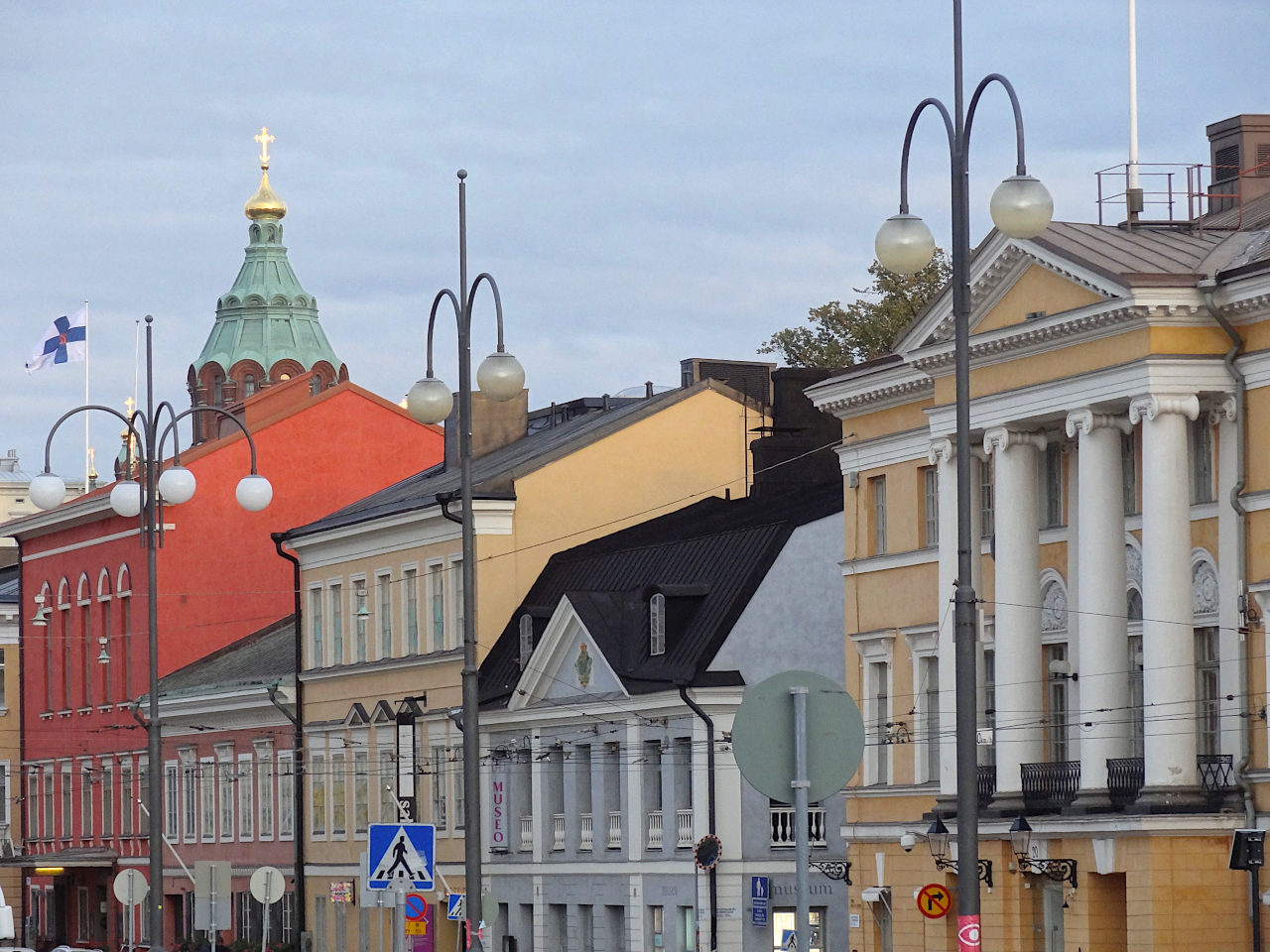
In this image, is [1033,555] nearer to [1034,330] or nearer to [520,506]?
[1034,330]

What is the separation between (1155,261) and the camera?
40938mm

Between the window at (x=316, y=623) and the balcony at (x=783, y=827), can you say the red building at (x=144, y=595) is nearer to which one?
the window at (x=316, y=623)

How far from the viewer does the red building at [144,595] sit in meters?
74.6

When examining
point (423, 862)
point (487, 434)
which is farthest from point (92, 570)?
point (423, 862)

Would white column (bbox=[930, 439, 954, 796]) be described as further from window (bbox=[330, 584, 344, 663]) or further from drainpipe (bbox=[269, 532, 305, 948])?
drainpipe (bbox=[269, 532, 305, 948])

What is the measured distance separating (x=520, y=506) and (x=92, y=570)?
22.5m

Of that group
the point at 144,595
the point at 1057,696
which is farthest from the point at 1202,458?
the point at 144,595

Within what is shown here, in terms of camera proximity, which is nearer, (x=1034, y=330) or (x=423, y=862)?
(x=423, y=862)

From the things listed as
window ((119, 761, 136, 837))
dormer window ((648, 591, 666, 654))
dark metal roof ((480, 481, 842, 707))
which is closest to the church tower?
window ((119, 761, 136, 837))

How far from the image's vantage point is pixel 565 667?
5722 cm

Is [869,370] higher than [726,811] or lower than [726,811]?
higher

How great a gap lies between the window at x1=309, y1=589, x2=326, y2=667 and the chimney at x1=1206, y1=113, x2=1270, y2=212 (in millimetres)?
29563

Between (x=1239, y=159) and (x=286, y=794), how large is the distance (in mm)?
32770

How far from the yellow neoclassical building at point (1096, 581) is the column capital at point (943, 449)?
→ 50mm
